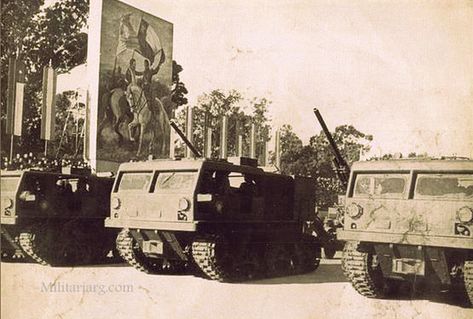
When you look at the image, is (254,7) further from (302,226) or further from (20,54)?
(20,54)

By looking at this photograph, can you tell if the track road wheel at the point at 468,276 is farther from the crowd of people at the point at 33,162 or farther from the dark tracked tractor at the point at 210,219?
the crowd of people at the point at 33,162

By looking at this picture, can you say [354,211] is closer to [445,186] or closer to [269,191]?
[445,186]

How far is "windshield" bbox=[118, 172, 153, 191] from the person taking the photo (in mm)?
11219

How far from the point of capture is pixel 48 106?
48.8 feet

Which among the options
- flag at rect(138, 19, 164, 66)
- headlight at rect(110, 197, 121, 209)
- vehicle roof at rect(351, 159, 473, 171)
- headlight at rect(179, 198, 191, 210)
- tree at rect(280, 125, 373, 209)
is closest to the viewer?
vehicle roof at rect(351, 159, 473, 171)

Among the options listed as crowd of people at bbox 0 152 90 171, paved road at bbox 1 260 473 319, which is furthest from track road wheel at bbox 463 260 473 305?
crowd of people at bbox 0 152 90 171

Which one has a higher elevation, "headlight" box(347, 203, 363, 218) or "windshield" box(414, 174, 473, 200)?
"windshield" box(414, 174, 473, 200)

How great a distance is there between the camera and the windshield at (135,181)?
11.2m

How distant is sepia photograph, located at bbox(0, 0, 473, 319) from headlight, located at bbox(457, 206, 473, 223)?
18 mm

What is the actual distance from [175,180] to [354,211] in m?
3.22

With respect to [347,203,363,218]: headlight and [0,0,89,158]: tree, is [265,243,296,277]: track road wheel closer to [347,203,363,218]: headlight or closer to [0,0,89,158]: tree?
[347,203,363,218]: headlight

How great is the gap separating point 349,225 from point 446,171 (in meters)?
1.53

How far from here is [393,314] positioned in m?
8.37

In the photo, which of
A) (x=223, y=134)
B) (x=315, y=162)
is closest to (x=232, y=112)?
(x=223, y=134)
